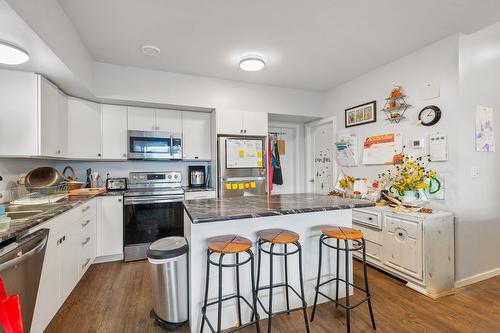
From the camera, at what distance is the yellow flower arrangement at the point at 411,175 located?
252cm

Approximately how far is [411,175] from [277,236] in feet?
6.33

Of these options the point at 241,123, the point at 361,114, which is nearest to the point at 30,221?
the point at 241,123

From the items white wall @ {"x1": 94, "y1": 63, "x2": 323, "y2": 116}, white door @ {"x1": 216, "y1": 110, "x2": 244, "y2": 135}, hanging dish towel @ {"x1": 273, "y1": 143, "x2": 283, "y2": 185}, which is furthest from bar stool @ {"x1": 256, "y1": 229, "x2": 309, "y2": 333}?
hanging dish towel @ {"x1": 273, "y1": 143, "x2": 283, "y2": 185}

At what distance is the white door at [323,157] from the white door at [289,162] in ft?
1.29

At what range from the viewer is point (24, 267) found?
118cm

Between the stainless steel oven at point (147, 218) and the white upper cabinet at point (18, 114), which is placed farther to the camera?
the stainless steel oven at point (147, 218)

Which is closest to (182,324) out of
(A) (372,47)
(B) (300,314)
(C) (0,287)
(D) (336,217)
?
(B) (300,314)

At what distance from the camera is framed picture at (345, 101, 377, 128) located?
3228 millimetres

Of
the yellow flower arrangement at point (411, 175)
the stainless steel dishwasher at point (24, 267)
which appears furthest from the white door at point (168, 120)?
the yellow flower arrangement at point (411, 175)

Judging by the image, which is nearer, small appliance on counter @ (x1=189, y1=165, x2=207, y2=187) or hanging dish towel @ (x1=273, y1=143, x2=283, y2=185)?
small appliance on counter @ (x1=189, y1=165, x2=207, y2=187)

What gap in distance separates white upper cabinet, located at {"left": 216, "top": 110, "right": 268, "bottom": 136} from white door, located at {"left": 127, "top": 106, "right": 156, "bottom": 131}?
3.19 ft

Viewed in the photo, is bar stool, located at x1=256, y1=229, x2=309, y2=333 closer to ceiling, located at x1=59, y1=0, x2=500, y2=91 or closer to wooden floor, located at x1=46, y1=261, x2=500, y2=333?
wooden floor, located at x1=46, y1=261, x2=500, y2=333

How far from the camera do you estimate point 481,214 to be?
250cm

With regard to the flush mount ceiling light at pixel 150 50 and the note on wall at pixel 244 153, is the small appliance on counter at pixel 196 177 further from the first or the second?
the flush mount ceiling light at pixel 150 50
